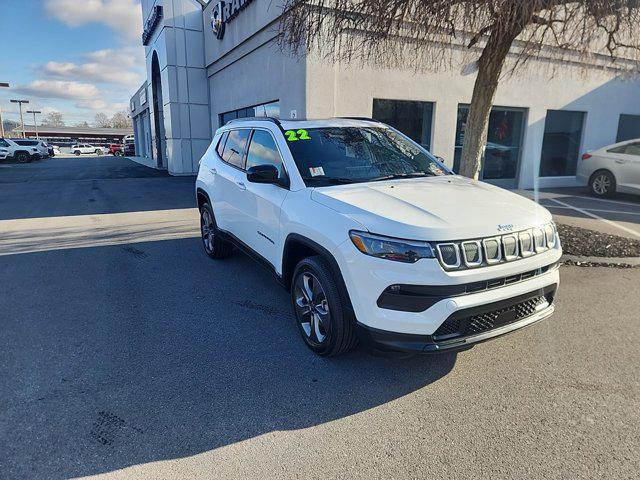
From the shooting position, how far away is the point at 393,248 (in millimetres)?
2807

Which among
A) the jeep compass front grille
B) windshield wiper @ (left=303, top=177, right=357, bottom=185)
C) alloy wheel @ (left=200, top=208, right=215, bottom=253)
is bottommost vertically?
alloy wheel @ (left=200, top=208, right=215, bottom=253)

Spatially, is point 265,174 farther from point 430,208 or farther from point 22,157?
point 22,157

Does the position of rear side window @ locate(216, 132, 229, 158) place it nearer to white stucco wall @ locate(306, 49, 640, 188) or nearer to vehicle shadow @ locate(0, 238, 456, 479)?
vehicle shadow @ locate(0, 238, 456, 479)

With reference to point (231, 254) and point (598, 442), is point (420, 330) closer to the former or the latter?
point (598, 442)

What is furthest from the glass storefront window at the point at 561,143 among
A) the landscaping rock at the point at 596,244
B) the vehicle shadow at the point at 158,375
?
the vehicle shadow at the point at 158,375

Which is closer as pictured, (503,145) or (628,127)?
(503,145)

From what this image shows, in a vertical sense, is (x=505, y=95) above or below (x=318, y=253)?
above

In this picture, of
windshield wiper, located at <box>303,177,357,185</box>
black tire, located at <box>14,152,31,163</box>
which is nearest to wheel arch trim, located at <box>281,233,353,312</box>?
windshield wiper, located at <box>303,177,357,185</box>

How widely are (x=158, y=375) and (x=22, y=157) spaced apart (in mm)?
40481

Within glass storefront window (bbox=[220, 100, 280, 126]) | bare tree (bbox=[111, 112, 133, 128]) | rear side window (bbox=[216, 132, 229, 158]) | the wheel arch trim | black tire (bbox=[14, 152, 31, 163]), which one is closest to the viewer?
the wheel arch trim

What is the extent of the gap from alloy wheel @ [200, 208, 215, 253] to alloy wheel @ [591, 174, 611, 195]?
35.0ft

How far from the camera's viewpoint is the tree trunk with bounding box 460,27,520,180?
6418 millimetres

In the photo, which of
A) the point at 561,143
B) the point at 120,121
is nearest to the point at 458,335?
the point at 561,143

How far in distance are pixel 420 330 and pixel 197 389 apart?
164 cm
